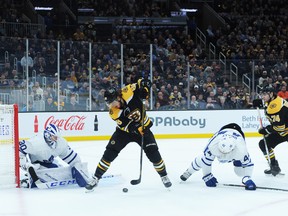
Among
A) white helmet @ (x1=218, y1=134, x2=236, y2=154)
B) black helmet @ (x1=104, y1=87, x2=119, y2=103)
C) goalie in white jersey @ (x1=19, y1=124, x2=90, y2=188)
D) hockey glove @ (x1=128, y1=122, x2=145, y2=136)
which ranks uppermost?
black helmet @ (x1=104, y1=87, x2=119, y2=103)

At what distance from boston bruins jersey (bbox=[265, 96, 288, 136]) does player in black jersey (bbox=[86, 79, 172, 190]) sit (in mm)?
1619

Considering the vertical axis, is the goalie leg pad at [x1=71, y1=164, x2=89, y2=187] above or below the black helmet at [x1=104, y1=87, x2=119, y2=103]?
below

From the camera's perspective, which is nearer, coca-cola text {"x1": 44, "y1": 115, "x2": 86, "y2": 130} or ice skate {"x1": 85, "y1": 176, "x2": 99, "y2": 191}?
ice skate {"x1": 85, "y1": 176, "x2": 99, "y2": 191}

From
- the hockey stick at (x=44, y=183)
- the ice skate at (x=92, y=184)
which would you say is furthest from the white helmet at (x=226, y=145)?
the hockey stick at (x=44, y=183)

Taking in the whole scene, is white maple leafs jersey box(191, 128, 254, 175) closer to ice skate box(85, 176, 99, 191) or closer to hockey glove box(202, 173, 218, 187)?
hockey glove box(202, 173, 218, 187)

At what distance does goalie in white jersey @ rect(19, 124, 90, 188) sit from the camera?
6434 mm

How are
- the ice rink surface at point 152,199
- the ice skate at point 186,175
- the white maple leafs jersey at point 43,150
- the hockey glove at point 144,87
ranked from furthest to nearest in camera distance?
the ice skate at point 186,175 → the white maple leafs jersey at point 43,150 → the hockey glove at point 144,87 → the ice rink surface at point 152,199

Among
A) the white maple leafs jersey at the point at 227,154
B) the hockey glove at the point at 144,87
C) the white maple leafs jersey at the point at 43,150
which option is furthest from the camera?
the white maple leafs jersey at the point at 43,150

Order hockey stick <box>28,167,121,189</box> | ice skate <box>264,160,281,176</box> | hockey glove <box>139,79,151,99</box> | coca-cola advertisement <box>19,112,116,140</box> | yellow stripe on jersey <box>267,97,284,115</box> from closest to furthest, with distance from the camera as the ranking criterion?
hockey glove <box>139,79,151,99</box> → hockey stick <box>28,167,121,189</box> → yellow stripe on jersey <box>267,97,284,115</box> → ice skate <box>264,160,281,176</box> → coca-cola advertisement <box>19,112,116,140</box>

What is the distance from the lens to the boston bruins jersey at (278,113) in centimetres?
709

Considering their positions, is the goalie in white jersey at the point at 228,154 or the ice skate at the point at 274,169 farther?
the ice skate at the point at 274,169

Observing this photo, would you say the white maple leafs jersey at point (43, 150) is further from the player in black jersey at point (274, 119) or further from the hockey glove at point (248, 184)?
the player in black jersey at point (274, 119)

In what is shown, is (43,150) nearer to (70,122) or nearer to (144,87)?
(144,87)

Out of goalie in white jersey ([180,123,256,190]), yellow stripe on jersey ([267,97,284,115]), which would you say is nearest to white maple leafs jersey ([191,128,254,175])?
goalie in white jersey ([180,123,256,190])
